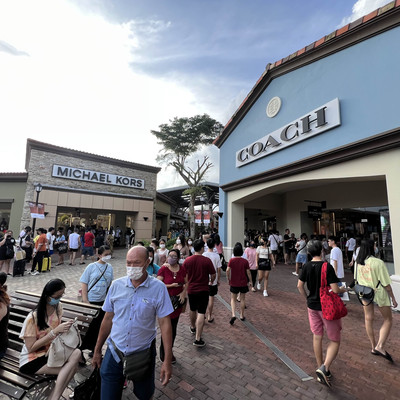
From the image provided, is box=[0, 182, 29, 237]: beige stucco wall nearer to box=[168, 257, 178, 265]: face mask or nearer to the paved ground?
the paved ground

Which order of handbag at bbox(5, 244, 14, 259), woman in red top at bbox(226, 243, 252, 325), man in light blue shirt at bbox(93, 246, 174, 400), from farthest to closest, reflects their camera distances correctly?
1. handbag at bbox(5, 244, 14, 259)
2. woman in red top at bbox(226, 243, 252, 325)
3. man in light blue shirt at bbox(93, 246, 174, 400)

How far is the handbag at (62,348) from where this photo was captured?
2385 millimetres

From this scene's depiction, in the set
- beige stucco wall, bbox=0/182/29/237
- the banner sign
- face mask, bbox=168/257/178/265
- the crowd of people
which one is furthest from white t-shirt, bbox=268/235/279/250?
beige stucco wall, bbox=0/182/29/237

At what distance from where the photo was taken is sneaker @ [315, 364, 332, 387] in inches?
118

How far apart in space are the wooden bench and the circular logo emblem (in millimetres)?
10272

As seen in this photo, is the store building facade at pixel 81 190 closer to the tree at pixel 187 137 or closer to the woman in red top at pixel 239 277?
the tree at pixel 187 137

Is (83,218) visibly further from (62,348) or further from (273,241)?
(62,348)

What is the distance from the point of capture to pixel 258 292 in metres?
7.41

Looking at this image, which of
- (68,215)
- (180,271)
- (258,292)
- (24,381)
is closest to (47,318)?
(24,381)

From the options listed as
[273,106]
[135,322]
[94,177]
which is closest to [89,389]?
[135,322]

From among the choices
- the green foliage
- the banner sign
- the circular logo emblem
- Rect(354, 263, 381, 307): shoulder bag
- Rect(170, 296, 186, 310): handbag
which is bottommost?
Rect(170, 296, 186, 310): handbag

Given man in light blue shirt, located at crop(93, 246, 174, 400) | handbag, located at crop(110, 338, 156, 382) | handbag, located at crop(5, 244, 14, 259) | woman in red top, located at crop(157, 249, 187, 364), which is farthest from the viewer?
handbag, located at crop(5, 244, 14, 259)

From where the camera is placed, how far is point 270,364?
348 cm

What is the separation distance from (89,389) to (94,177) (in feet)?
58.5
